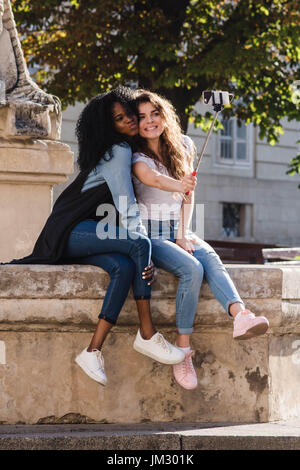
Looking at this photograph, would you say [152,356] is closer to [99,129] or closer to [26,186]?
[99,129]

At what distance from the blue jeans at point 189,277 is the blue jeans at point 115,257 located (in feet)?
0.39

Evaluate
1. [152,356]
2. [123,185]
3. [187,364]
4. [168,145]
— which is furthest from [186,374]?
[168,145]

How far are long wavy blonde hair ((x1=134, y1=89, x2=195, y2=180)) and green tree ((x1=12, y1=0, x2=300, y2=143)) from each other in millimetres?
8098

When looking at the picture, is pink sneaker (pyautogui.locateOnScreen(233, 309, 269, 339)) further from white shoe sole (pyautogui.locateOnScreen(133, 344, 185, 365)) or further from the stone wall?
white shoe sole (pyautogui.locateOnScreen(133, 344, 185, 365))

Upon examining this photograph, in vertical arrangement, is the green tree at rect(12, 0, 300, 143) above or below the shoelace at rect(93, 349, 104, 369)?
above

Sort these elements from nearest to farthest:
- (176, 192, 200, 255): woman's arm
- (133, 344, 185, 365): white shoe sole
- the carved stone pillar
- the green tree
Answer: (133, 344, 185, 365): white shoe sole < (176, 192, 200, 255): woman's arm < the carved stone pillar < the green tree

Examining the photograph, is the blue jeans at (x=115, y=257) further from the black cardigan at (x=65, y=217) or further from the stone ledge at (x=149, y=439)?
the stone ledge at (x=149, y=439)

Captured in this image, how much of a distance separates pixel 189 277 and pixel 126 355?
0.48 meters

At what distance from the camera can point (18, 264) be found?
4.34m

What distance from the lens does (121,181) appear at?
14.6 ft

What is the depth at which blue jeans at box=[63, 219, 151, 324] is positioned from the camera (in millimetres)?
4133

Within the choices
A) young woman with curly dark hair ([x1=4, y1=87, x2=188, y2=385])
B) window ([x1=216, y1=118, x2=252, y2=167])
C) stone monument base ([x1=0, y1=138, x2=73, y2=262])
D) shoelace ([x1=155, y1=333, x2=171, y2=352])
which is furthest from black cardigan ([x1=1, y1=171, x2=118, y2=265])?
window ([x1=216, y1=118, x2=252, y2=167])

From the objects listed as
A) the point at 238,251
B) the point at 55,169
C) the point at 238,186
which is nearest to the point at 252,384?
the point at 55,169
